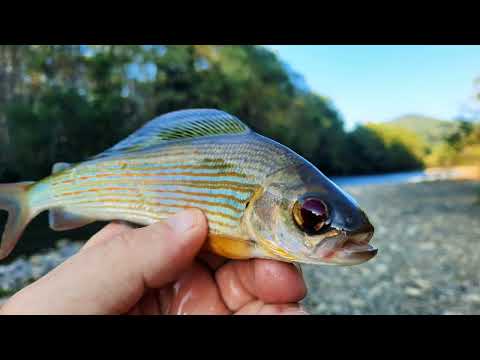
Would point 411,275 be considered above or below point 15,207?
below

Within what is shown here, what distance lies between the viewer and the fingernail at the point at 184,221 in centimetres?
128

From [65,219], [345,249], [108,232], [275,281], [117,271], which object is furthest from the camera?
[108,232]

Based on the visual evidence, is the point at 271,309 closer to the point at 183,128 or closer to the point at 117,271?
the point at 117,271

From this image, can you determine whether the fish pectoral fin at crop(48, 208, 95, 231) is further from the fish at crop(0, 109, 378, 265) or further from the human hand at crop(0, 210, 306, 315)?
the human hand at crop(0, 210, 306, 315)

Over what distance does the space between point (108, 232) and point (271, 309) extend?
0.95m

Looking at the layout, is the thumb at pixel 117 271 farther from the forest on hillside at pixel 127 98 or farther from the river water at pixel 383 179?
the river water at pixel 383 179

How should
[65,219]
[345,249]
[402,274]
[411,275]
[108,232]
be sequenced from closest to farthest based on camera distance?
1. [345,249]
2. [65,219]
3. [108,232]
4. [411,275]
5. [402,274]

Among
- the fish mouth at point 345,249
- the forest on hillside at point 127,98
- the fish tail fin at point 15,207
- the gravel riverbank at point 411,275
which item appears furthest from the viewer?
the forest on hillside at point 127,98

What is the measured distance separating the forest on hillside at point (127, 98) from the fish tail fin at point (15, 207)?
225cm

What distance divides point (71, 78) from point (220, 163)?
14575mm

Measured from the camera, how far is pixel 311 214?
1036 mm

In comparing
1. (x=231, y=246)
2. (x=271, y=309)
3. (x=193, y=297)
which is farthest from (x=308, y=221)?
(x=193, y=297)

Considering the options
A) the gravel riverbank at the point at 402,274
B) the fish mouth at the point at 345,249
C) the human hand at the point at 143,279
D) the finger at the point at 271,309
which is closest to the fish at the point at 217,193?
the fish mouth at the point at 345,249
